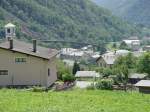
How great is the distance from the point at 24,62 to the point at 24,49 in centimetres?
200

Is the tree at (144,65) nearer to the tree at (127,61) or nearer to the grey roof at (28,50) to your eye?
the tree at (127,61)

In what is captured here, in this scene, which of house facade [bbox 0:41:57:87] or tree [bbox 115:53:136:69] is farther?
tree [bbox 115:53:136:69]

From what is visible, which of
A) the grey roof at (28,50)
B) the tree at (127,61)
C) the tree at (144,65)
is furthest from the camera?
the tree at (127,61)

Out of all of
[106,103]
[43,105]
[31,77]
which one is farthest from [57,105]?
[31,77]

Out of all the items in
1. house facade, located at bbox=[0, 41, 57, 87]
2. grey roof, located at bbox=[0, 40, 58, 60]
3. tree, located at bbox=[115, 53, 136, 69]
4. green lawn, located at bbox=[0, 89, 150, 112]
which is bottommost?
green lawn, located at bbox=[0, 89, 150, 112]

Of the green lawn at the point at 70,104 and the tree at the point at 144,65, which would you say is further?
the tree at the point at 144,65

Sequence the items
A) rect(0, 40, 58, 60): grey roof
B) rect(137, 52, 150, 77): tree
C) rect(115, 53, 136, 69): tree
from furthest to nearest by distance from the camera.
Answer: rect(115, 53, 136, 69): tree → rect(137, 52, 150, 77): tree → rect(0, 40, 58, 60): grey roof

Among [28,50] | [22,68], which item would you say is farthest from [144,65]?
[22,68]

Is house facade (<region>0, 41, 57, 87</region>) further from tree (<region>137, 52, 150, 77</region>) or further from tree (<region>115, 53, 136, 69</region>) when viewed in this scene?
tree (<region>115, 53, 136, 69</region>)

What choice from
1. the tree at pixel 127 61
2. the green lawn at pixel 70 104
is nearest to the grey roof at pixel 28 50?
the green lawn at pixel 70 104

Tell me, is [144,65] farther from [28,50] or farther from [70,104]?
[70,104]

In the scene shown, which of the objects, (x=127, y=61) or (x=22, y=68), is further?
(x=127, y=61)

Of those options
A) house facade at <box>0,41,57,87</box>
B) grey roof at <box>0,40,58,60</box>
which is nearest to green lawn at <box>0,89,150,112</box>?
house facade at <box>0,41,57,87</box>

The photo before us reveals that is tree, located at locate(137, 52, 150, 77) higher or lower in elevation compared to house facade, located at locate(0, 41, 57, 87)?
higher
